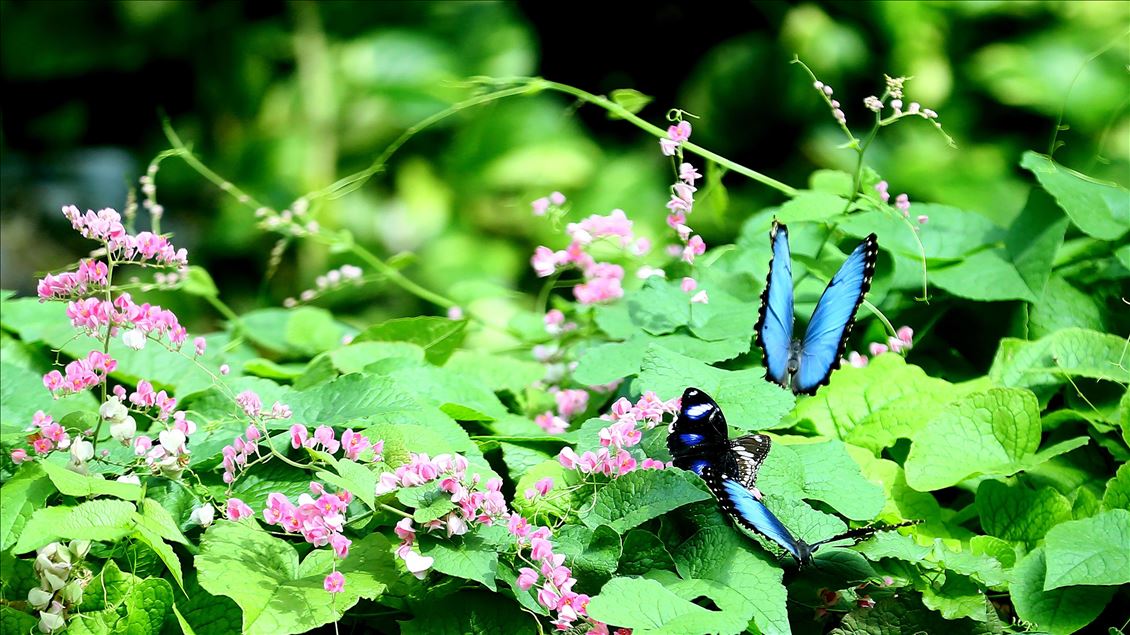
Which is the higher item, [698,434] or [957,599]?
[698,434]

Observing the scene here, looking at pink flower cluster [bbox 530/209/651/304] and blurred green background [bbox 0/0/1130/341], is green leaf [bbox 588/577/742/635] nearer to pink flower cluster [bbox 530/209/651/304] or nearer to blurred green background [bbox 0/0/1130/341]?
pink flower cluster [bbox 530/209/651/304]

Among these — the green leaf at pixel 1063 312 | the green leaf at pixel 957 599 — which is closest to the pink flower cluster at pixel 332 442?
the green leaf at pixel 957 599

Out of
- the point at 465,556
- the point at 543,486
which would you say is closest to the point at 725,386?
the point at 543,486

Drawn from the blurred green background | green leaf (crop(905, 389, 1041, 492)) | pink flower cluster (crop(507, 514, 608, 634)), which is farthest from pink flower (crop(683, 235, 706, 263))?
the blurred green background

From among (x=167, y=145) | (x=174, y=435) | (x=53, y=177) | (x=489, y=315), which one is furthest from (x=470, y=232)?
(x=174, y=435)

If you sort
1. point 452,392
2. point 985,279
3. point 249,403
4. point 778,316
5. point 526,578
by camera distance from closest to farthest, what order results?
1. point 526,578
2. point 249,403
3. point 778,316
4. point 452,392
5. point 985,279

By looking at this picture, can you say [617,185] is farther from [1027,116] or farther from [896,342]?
[896,342]

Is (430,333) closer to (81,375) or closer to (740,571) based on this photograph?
(81,375)
